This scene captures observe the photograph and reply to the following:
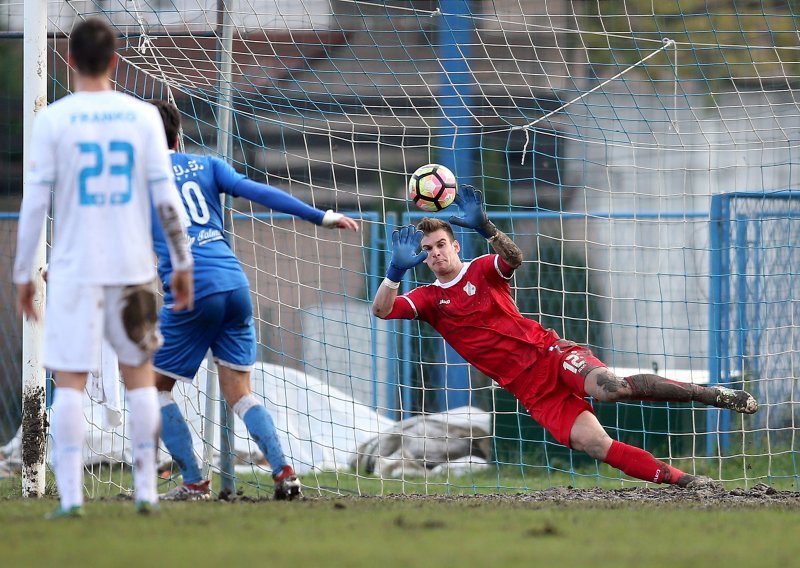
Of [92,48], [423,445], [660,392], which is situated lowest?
[423,445]

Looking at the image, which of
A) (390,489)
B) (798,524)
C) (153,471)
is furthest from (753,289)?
(153,471)

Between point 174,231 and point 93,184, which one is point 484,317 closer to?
point 174,231

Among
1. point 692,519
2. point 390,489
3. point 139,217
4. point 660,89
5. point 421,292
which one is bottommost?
point 390,489

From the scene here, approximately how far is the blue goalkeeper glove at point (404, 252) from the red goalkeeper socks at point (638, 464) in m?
1.59

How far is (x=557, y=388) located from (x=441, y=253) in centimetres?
108

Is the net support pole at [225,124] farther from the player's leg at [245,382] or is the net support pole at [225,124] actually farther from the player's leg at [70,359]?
the player's leg at [70,359]

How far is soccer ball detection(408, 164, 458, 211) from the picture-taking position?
6.57m

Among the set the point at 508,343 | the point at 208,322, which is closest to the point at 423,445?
the point at 508,343

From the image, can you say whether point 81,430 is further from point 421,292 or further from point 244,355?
point 421,292

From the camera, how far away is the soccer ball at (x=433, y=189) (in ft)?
21.5

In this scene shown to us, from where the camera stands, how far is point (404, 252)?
6.40 meters

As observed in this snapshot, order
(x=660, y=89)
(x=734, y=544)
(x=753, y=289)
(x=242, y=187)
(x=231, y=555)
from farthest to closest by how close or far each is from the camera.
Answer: (x=660, y=89), (x=753, y=289), (x=242, y=187), (x=734, y=544), (x=231, y=555)

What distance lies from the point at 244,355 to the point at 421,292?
Answer: 4.89 ft

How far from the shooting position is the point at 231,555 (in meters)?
3.52
